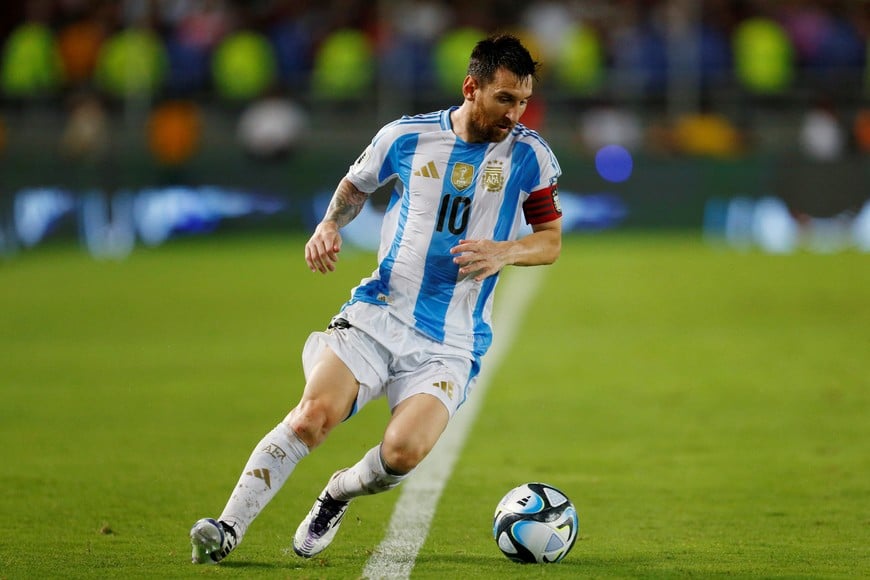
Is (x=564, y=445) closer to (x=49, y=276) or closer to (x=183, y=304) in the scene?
(x=183, y=304)

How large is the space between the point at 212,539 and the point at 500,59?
7.11ft

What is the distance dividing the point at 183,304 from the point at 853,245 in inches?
376

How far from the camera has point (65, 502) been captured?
6.89m

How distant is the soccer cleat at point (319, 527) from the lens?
18.9 ft

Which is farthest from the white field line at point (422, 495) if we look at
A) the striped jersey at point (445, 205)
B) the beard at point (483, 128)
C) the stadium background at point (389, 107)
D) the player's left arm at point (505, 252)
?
the stadium background at point (389, 107)

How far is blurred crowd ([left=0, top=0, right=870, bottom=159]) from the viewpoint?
21562 millimetres

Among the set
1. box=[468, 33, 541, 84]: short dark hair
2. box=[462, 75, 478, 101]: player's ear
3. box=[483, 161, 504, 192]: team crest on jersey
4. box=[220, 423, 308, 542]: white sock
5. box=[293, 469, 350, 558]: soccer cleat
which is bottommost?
box=[293, 469, 350, 558]: soccer cleat

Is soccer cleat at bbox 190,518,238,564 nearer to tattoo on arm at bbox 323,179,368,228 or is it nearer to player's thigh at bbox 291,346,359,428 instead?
player's thigh at bbox 291,346,359,428

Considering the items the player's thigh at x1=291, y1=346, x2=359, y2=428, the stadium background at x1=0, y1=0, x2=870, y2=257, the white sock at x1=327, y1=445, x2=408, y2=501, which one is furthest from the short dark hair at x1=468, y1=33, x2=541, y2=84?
the stadium background at x1=0, y1=0, x2=870, y2=257

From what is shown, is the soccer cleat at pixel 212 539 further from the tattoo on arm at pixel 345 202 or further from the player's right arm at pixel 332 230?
the tattoo on arm at pixel 345 202

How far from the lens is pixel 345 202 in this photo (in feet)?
19.9

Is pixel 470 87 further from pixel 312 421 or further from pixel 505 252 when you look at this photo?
pixel 312 421

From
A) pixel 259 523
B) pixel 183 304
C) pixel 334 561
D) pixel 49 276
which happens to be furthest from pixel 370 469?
pixel 49 276

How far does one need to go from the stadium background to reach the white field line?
25.7 feet
